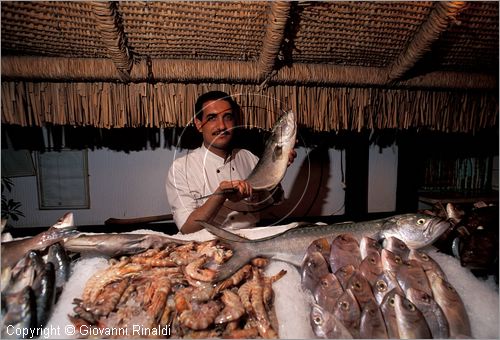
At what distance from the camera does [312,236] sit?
2012 millimetres

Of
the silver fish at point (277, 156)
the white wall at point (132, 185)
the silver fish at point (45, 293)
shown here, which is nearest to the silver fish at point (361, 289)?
the silver fish at point (277, 156)

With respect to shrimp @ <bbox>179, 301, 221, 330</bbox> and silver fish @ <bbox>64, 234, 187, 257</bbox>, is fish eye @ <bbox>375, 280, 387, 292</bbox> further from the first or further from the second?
silver fish @ <bbox>64, 234, 187, 257</bbox>

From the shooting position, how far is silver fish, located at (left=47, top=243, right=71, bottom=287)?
1688mm

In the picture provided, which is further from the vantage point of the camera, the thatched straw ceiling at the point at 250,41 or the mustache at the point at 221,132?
the mustache at the point at 221,132

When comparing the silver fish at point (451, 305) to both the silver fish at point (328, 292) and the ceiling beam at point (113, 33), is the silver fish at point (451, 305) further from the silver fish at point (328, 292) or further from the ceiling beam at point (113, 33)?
the ceiling beam at point (113, 33)

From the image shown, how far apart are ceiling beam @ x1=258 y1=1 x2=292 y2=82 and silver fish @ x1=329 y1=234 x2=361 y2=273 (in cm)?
154

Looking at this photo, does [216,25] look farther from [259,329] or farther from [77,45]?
[259,329]

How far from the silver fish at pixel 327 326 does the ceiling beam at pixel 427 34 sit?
218 centimetres

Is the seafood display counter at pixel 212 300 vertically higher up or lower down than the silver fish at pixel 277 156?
lower down

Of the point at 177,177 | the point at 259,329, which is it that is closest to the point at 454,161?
the point at 177,177

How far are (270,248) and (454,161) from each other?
6.54 m

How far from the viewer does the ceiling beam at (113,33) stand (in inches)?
68.8

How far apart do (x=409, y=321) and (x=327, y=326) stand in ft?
1.50

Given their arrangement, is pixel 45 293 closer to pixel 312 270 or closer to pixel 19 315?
pixel 19 315
